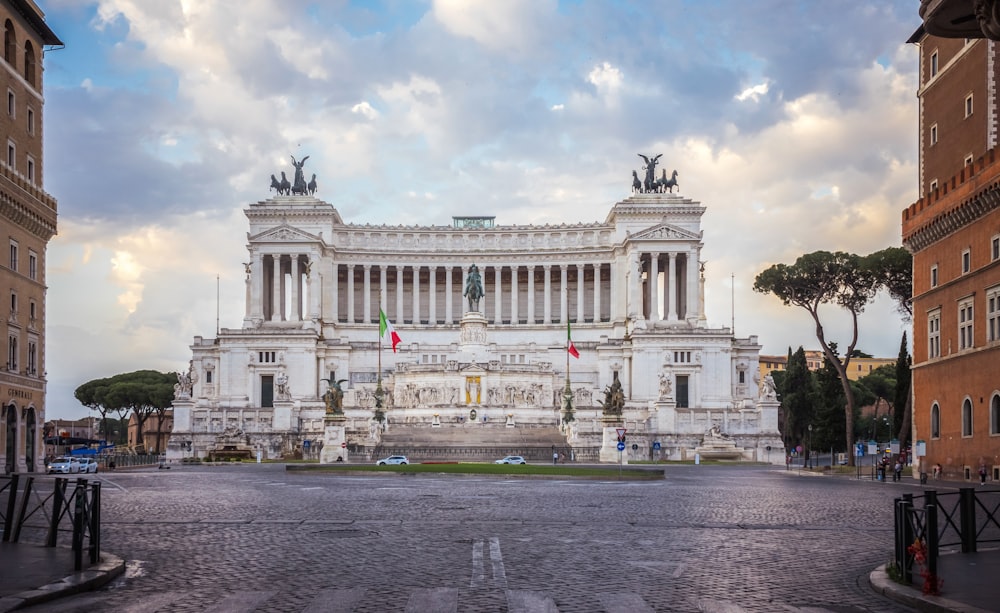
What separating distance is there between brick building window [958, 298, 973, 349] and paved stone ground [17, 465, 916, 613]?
17609mm

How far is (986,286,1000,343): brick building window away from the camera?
4566cm

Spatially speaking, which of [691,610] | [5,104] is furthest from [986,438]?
[5,104]

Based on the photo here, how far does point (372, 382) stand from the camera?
3962 inches

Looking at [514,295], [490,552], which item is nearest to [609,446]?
[514,295]

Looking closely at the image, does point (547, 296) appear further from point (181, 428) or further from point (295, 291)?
point (181, 428)

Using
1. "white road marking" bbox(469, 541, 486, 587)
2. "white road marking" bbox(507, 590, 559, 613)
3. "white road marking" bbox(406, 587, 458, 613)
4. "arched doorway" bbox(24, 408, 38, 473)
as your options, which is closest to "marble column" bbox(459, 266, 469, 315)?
"arched doorway" bbox(24, 408, 38, 473)

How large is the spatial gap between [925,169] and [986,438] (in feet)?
54.5

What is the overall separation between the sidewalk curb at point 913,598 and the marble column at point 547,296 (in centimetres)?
10475

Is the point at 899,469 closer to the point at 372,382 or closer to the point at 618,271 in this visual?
the point at 372,382

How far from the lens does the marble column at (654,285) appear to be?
11431cm

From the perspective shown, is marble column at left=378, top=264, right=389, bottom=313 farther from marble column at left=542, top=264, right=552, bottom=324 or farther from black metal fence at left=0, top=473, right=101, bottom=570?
black metal fence at left=0, top=473, right=101, bottom=570

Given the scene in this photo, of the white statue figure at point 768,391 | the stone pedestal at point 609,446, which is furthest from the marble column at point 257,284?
the white statue figure at point 768,391

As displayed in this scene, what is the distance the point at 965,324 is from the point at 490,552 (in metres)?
37.1

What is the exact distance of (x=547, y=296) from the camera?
12338cm
